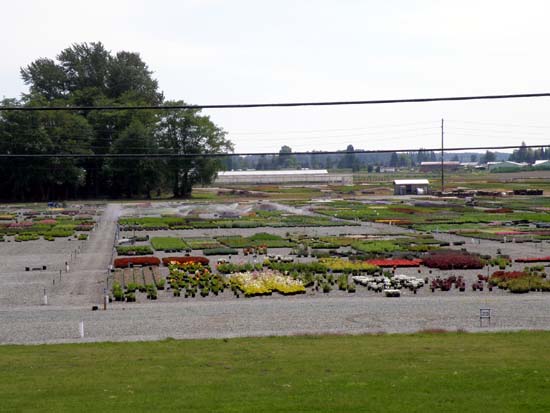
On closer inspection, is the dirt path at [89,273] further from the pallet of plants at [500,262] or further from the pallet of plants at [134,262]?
the pallet of plants at [500,262]

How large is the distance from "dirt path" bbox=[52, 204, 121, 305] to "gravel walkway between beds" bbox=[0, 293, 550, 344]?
2.74 metres

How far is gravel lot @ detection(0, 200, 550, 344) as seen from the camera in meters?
24.0

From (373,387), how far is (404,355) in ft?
14.9

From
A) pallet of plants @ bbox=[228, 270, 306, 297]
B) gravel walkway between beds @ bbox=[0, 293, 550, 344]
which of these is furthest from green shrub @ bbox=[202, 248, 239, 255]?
gravel walkway between beds @ bbox=[0, 293, 550, 344]

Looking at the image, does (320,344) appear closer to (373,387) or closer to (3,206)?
(373,387)

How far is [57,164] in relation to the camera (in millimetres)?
112562

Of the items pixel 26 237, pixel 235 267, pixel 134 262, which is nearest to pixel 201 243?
pixel 134 262

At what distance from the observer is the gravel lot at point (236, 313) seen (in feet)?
78.6

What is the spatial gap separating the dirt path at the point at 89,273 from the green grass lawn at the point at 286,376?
12487 mm

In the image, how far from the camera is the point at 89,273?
41156mm

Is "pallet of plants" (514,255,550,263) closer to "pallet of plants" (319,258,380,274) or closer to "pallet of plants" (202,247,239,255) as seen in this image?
"pallet of plants" (319,258,380,274)

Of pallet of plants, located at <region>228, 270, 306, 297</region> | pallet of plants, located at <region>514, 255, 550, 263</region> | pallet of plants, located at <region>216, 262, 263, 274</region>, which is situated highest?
pallet of plants, located at <region>228, 270, 306, 297</region>

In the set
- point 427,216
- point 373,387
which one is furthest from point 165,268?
point 427,216

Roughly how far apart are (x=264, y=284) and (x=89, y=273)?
11649 millimetres
